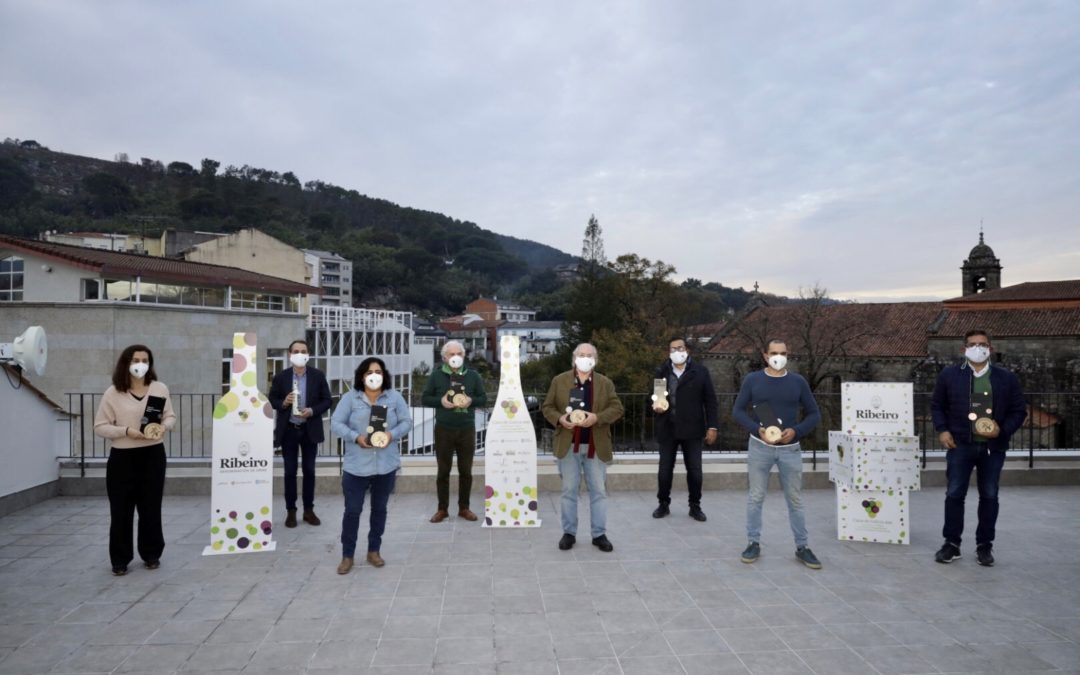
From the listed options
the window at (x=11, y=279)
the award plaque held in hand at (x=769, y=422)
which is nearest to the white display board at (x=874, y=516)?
the award plaque held in hand at (x=769, y=422)

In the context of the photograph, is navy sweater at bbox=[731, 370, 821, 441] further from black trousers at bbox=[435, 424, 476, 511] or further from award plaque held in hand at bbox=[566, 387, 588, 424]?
black trousers at bbox=[435, 424, 476, 511]

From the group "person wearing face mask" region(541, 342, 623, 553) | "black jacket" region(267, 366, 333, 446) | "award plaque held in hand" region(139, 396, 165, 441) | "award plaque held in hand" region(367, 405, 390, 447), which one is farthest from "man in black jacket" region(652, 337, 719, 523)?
"award plaque held in hand" region(139, 396, 165, 441)

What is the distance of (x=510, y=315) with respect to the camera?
3706 inches

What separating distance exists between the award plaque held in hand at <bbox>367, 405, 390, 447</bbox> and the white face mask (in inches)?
66.8

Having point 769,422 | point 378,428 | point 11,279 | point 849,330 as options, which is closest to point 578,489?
point 769,422

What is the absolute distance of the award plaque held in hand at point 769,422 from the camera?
4.73m

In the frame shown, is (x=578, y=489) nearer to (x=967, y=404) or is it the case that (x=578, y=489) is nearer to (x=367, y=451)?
(x=367, y=451)

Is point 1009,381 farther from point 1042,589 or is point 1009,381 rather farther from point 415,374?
point 415,374

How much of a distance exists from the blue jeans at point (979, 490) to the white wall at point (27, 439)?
337 inches

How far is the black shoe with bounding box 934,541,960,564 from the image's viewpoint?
15.6 ft

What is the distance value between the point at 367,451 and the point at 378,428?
20cm

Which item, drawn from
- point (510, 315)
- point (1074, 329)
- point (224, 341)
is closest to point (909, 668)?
point (224, 341)

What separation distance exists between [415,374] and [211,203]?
60580mm

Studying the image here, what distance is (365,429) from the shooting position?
15.2ft
